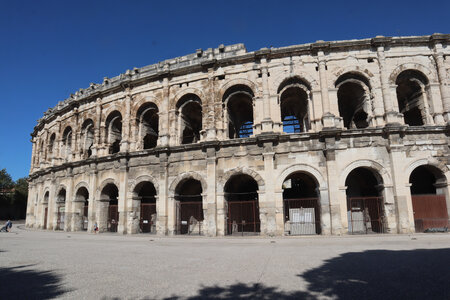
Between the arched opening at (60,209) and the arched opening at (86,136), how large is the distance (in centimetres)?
350

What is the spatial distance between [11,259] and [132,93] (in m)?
11.3

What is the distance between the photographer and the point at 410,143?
12.0 m

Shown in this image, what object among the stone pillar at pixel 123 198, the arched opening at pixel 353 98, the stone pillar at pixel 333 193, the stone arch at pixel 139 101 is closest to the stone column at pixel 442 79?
the arched opening at pixel 353 98

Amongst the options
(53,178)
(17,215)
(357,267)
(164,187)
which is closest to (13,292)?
(357,267)

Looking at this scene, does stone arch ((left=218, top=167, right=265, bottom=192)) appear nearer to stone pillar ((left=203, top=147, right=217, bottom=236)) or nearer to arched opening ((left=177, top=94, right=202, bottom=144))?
stone pillar ((left=203, top=147, right=217, bottom=236))

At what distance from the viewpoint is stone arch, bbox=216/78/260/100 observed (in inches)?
543

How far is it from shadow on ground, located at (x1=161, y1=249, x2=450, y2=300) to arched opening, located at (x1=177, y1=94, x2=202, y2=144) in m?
11.2

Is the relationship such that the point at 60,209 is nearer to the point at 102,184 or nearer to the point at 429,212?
the point at 102,184

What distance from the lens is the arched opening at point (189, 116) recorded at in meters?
15.2

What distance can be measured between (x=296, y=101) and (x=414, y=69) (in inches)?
228

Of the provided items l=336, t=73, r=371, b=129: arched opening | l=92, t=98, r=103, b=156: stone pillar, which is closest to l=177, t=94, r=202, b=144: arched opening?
l=92, t=98, r=103, b=156: stone pillar

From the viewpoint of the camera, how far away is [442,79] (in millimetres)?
12570

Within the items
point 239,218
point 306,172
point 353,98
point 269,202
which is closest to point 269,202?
point 269,202

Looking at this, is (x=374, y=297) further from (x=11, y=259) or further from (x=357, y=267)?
(x=11, y=259)
